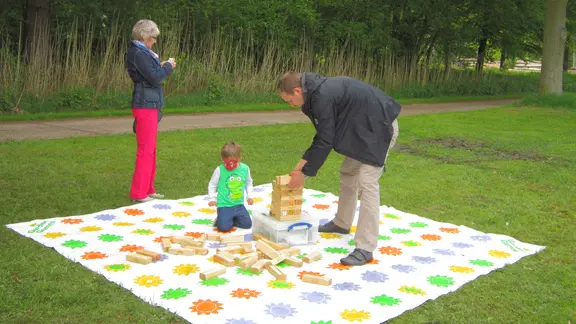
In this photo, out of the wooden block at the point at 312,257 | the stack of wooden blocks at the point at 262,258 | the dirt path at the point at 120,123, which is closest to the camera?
the stack of wooden blocks at the point at 262,258

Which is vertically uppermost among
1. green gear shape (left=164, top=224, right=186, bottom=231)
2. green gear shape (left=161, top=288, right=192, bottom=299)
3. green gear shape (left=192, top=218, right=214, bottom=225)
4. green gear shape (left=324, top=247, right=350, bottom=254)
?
green gear shape (left=192, top=218, right=214, bottom=225)

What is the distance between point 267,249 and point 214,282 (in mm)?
658

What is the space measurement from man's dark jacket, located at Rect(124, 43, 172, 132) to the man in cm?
213

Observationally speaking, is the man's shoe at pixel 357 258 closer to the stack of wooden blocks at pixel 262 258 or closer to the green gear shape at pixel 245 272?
the stack of wooden blocks at pixel 262 258

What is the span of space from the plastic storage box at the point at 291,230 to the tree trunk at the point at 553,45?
651 inches

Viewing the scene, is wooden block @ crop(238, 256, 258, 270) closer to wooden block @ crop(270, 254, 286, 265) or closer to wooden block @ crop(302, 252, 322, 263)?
wooden block @ crop(270, 254, 286, 265)

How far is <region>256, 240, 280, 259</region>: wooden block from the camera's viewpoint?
16.7 feet

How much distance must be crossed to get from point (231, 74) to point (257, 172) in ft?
32.0

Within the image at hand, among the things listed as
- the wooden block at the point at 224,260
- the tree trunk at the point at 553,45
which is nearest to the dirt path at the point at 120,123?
the tree trunk at the point at 553,45

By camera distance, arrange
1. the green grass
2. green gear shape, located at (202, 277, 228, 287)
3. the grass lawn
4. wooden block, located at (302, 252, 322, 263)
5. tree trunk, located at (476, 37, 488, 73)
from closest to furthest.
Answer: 1. the grass lawn
2. green gear shape, located at (202, 277, 228, 287)
3. wooden block, located at (302, 252, 322, 263)
4. the green grass
5. tree trunk, located at (476, 37, 488, 73)

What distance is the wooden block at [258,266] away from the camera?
4.86 m

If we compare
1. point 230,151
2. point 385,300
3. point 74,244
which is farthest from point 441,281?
point 74,244

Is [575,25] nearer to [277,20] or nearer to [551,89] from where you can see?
[551,89]

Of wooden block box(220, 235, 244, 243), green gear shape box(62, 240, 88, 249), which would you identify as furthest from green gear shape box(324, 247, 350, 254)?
green gear shape box(62, 240, 88, 249)
